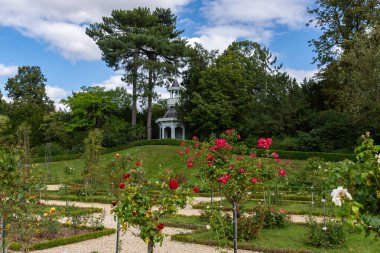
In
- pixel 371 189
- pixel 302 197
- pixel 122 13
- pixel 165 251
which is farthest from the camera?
pixel 122 13

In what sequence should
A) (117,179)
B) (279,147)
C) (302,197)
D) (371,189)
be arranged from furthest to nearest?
1. (279,147)
2. (302,197)
3. (117,179)
4. (371,189)

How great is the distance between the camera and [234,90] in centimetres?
3647

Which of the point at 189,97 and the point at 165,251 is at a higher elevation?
the point at 189,97

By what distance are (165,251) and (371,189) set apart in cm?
600

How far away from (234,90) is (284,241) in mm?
27710

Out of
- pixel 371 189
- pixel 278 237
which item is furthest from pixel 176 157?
pixel 371 189

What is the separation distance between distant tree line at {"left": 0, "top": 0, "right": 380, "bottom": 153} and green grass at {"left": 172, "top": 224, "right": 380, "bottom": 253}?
18.4m

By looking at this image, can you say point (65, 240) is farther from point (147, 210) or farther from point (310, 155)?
point (310, 155)

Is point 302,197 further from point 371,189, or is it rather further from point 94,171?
point 371,189

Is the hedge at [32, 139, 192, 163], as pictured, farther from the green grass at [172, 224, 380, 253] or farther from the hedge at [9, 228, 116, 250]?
the green grass at [172, 224, 380, 253]

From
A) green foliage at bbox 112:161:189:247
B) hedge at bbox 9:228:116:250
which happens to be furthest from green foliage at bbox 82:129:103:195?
green foliage at bbox 112:161:189:247

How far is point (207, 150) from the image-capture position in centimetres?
929

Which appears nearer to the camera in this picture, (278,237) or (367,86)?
(278,237)

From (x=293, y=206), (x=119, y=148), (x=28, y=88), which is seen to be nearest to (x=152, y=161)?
(x=119, y=148)
